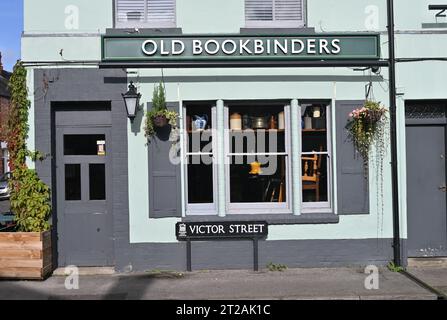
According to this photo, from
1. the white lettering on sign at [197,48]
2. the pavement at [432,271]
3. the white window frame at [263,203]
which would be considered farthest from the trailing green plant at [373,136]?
the white lettering on sign at [197,48]

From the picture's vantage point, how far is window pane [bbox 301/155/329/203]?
8.96m

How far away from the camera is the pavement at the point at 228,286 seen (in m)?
7.30

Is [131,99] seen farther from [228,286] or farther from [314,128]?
[228,286]

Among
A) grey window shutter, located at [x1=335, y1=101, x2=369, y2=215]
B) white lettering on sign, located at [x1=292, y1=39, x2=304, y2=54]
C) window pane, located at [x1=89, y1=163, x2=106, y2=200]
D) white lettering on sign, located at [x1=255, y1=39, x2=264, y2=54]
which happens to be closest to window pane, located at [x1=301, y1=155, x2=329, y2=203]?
grey window shutter, located at [x1=335, y1=101, x2=369, y2=215]

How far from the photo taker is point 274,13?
8.93 m

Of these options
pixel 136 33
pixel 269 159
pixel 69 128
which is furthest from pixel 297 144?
pixel 69 128

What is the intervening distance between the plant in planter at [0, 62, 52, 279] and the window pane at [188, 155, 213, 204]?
88.2 inches

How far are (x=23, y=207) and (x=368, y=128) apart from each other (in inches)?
217

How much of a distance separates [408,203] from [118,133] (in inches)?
191

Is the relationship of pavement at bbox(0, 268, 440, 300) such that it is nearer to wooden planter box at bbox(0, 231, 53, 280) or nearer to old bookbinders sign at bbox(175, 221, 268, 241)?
wooden planter box at bbox(0, 231, 53, 280)

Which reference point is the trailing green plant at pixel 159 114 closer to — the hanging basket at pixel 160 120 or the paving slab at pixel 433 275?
the hanging basket at pixel 160 120

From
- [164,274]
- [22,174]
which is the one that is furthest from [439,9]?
[22,174]

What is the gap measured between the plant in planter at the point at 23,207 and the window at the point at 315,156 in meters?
4.12

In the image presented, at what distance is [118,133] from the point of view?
8672mm
